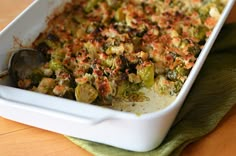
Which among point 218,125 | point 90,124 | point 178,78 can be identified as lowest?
point 218,125

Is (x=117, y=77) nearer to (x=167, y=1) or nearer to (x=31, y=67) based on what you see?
(x=31, y=67)

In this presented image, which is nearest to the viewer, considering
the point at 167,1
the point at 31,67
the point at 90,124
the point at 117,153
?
the point at 90,124

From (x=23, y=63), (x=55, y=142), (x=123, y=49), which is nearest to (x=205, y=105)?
(x=123, y=49)

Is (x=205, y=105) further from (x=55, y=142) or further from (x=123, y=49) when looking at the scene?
(x=55, y=142)

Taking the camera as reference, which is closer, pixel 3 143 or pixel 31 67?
pixel 3 143

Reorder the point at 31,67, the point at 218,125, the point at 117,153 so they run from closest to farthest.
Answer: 1. the point at 117,153
2. the point at 218,125
3. the point at 31,67

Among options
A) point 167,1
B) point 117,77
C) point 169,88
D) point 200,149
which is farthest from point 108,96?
point 167,1

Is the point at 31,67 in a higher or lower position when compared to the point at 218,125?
higher
